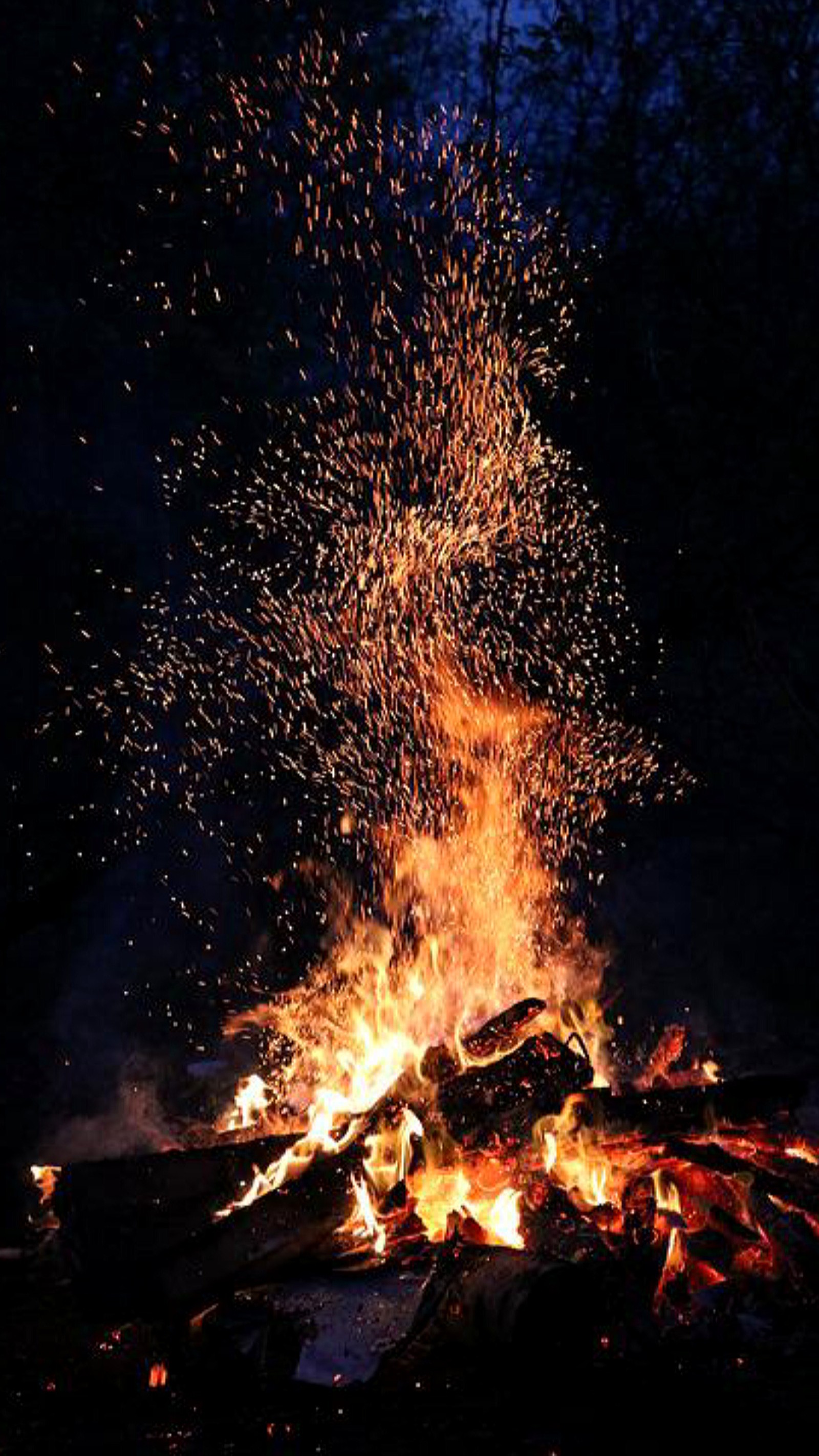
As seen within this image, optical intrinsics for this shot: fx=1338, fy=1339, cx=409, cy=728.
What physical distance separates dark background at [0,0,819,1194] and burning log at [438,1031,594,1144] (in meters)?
3.49

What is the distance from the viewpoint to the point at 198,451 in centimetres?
1152

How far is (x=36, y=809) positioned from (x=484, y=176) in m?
8.11

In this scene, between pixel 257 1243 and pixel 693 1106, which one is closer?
pixel 257 1243

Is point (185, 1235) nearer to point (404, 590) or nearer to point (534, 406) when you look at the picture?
point (404, 590)

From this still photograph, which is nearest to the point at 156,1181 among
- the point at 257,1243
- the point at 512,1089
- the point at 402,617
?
the point at 257,1243

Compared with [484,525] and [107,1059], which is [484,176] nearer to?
[484,525]

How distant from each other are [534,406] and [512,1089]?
8.48m

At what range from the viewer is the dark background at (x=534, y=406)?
991 cm

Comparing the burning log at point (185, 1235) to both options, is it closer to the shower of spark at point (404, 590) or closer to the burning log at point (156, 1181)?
the burning log at point (156, 1181)

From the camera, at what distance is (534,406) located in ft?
42.5

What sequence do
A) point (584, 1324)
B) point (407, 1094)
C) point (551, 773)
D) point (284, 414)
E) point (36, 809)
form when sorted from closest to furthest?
point (584, 1324)
point (407, 1094)
point (36, 809)
point (551, 773)
point (284, 414)

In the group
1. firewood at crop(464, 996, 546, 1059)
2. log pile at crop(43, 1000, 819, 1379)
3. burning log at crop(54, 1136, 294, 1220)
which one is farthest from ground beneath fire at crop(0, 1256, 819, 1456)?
firewood at crop(464, 996, 546, 1059)

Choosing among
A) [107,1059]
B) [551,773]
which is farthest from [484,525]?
[107,1059]

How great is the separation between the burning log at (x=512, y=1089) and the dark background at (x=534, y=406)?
3491 mm
